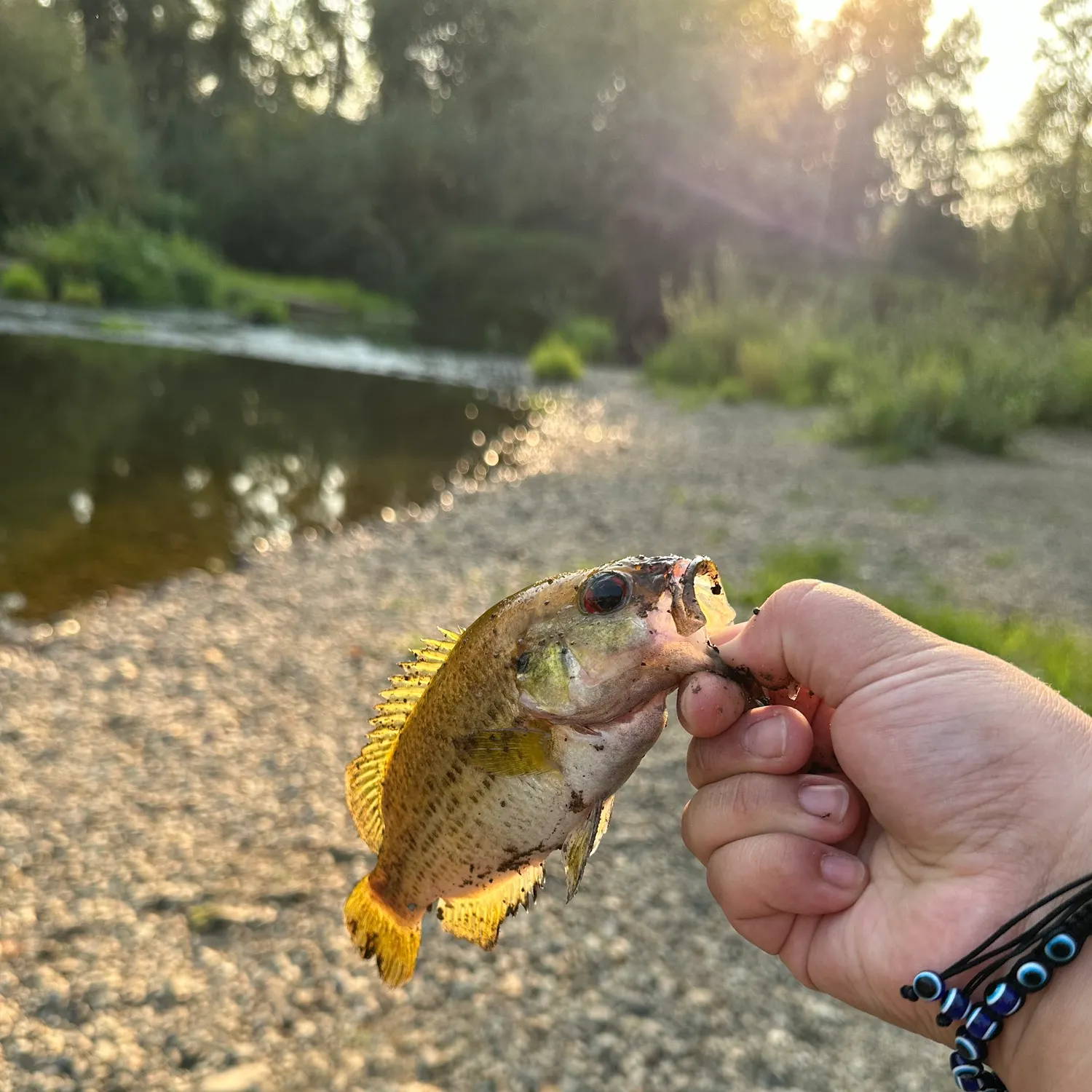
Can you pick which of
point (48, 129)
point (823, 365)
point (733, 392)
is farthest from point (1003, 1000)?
point (48, 129)

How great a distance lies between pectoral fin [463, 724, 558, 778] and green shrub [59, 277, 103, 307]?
106ft

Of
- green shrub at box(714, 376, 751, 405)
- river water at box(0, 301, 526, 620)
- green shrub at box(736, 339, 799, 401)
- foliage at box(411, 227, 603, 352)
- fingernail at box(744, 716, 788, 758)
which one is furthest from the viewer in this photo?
foliage at box(411, 227, 603, 352)

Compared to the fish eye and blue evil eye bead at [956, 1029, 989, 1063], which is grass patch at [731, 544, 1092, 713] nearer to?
blue evil eye bead at [956, 1029, 989, 1063]

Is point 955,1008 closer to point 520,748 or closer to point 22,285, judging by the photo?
point 520,748

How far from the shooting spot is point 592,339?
32906 millimetres

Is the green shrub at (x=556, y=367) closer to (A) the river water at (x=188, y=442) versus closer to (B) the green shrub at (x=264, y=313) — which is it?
(A) the river water at (x=188, y=442)

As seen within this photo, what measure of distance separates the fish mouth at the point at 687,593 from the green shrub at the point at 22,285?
32351mm

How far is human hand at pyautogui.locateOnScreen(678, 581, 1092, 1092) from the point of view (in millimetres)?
1755

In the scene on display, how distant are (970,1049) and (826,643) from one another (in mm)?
818

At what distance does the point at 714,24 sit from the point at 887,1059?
57455mm

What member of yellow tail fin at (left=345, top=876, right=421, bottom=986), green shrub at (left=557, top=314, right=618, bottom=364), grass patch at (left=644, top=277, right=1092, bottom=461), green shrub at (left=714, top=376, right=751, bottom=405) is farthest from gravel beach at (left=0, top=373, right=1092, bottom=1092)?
green shrub at (left=557, top=314, right=618, bottom=364)

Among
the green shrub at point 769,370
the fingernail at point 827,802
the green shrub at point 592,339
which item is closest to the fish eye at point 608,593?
the fingernail at point 827,802

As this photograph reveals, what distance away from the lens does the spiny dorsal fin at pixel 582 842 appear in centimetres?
186

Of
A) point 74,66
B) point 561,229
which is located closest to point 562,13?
point 561,229
